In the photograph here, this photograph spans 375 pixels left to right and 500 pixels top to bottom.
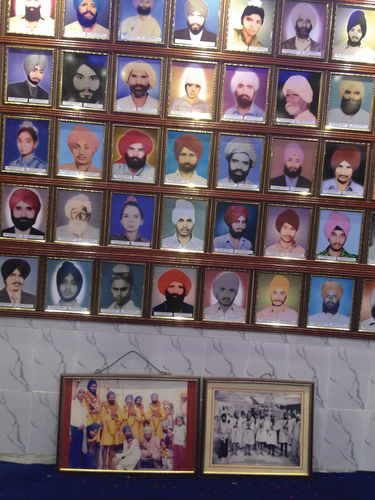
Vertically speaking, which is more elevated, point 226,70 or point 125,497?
point 226,70

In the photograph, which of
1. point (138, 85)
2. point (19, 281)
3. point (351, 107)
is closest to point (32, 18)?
point (138, 85)

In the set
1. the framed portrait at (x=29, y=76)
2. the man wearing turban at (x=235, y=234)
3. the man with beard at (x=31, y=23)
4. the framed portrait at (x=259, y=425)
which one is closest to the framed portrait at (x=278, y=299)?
the man wearing turban at (x=235, y=234)

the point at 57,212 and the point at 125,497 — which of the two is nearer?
the point at 125,497

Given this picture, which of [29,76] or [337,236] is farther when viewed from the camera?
[337,236]

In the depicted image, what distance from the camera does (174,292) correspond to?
10.6 ft

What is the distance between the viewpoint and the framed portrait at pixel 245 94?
10.2 feet

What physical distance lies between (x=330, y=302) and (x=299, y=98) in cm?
144

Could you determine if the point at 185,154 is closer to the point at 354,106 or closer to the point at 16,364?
the point at 354,106

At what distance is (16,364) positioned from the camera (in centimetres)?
320

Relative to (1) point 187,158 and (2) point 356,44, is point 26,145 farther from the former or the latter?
(2) point 356,44

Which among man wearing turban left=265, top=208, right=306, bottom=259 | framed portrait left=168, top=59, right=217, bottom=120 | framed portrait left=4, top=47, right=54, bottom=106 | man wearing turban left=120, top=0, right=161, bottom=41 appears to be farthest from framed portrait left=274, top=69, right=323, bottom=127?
framed portrait left=4, top=47, right=54, bottom=106

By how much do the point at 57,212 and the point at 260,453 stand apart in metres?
2.17

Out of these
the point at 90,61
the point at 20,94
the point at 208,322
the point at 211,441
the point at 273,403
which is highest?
the point at 90,61

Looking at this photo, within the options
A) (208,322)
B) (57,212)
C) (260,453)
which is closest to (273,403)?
(260,453)
